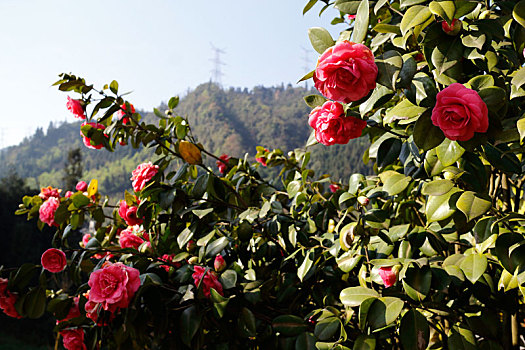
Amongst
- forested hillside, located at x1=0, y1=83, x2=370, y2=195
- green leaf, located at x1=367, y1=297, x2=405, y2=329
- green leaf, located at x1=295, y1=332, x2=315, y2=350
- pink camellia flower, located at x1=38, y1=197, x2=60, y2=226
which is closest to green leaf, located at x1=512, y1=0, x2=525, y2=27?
green leaf, located at x1=367, y1=297, x2=405, y2=329

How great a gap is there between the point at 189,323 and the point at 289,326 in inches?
9.4

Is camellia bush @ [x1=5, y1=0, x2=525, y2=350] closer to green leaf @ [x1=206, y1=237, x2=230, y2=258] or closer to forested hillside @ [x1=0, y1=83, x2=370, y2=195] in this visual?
green leaf @ [x1=206, y1=237, x2=230, y2=258]

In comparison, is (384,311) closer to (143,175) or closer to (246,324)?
(246,324)

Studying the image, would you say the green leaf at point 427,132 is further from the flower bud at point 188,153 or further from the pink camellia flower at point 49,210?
the pink camellia flower at point 49,210

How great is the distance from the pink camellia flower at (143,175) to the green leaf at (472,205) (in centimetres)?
93

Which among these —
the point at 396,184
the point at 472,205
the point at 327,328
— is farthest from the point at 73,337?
the point at 472,205

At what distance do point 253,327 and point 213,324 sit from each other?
198mm

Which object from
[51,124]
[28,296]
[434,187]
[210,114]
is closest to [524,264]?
[434,187]

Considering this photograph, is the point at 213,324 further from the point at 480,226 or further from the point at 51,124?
the point at 51,124

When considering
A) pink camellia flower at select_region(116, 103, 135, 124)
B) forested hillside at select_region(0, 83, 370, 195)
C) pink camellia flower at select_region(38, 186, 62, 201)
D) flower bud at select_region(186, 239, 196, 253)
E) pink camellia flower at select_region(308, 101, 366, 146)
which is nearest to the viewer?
pink camellia flower at select_region(308, 101, 366, 146)

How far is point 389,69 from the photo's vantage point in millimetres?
651

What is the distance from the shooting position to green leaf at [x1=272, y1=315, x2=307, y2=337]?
95 centimetres

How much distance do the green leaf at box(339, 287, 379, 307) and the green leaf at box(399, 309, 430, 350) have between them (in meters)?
0.07

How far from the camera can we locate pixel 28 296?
46.2 inches
